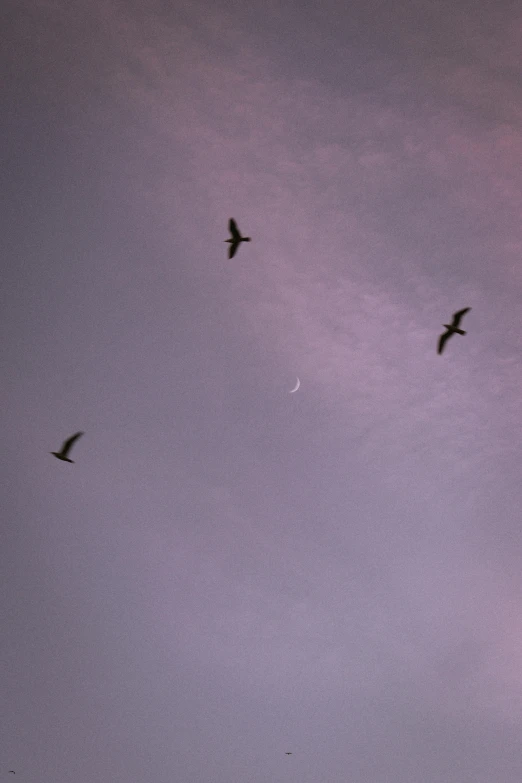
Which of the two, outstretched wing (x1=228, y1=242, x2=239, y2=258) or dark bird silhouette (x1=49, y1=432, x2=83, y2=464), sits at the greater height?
outstretched wing (x1=228, y1=242, x2=239, y2=258)

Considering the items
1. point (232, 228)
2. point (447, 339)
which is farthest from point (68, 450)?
point (447, 339)

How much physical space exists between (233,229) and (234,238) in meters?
0.59

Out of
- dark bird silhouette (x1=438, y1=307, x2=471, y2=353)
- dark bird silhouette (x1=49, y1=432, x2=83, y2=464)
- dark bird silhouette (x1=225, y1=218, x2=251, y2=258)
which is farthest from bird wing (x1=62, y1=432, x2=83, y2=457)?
dark bird silhouette (x1=438, y1=307, x2=471, y2=353)

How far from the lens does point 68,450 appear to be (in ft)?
115

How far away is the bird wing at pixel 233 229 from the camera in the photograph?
34438 mm

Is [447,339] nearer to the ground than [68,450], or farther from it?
farther from it

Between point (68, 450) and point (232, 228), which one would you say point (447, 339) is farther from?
point (68, 450)

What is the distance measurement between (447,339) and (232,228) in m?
13.7

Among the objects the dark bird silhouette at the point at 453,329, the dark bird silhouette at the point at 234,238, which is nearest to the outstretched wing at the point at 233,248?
the dark bird silhouette at the point at 234,238

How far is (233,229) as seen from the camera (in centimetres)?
3481

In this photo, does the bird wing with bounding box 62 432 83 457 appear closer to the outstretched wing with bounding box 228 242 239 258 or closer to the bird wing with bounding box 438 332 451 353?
the outstretched wing with bounding box 228 242 239 258

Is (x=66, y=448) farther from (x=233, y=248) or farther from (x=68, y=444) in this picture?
(x=233, y=248)

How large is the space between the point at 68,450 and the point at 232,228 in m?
15.3

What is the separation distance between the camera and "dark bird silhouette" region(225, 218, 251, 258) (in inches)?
1361
